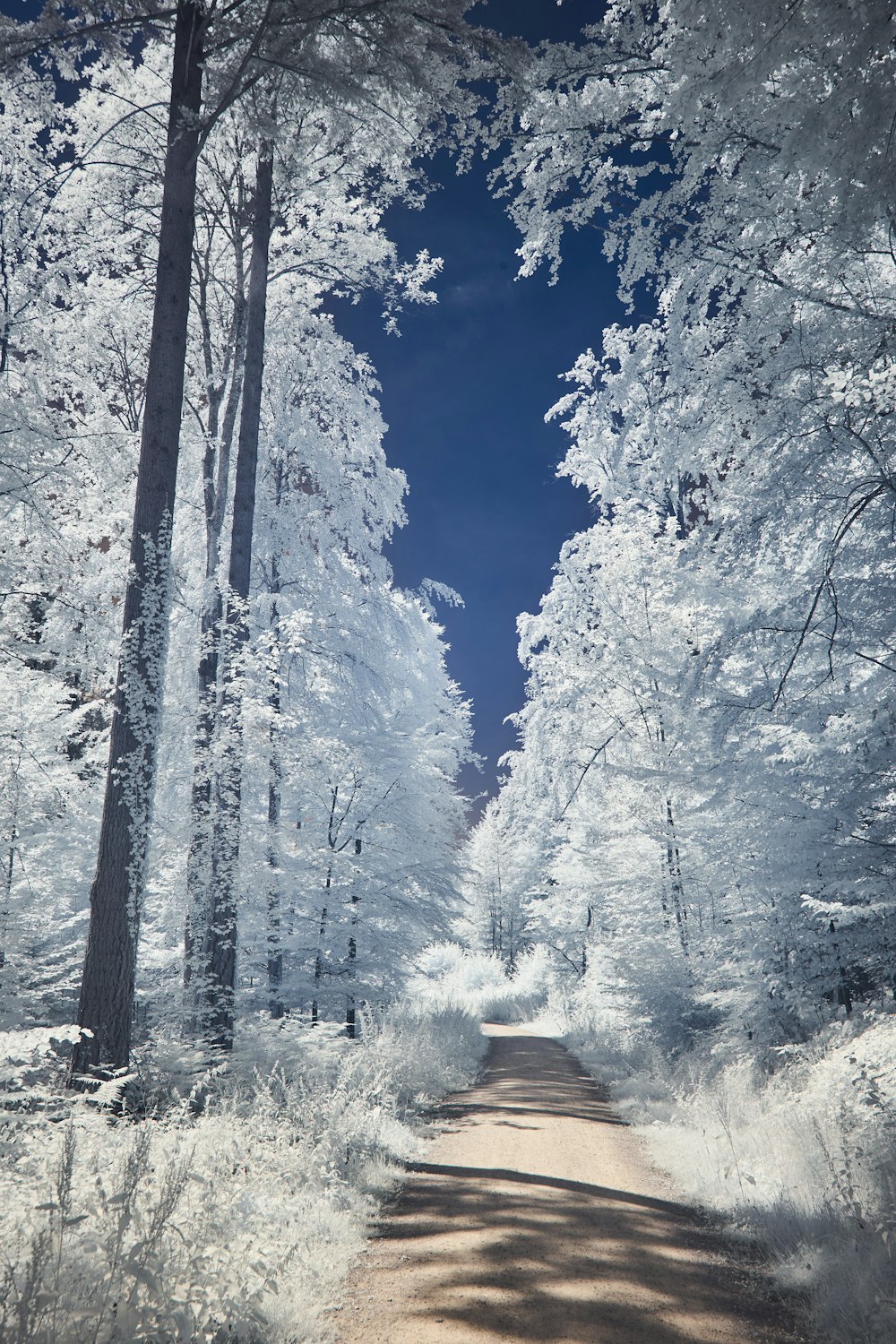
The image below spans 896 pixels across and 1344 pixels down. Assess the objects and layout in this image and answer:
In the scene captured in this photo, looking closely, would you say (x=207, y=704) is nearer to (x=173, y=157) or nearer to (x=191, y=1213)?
(x=191, y=1213)

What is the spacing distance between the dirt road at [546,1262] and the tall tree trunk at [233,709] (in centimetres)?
351

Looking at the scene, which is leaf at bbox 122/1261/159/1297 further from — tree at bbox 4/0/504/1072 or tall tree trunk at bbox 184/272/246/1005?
tall tree trunk at bbox 184/272/246/1005

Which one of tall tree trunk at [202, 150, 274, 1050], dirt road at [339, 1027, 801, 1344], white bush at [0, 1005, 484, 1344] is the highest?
tall tree trunk at [202, 150, 274, 1050]

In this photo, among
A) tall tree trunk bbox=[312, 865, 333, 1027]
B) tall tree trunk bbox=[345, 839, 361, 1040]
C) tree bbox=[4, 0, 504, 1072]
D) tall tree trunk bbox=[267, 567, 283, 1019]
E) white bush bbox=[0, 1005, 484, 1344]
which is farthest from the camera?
tall tree trunk bbox=[345, 839, 361, 1040]

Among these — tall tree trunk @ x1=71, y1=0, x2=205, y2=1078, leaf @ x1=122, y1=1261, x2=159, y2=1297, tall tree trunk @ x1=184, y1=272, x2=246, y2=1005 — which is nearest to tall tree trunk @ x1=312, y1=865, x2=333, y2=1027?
tall tree trunk @ x1=184, y1=272, x2=246, y2=1005

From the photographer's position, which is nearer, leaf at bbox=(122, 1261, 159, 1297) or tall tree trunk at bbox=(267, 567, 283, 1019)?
leaf at bbox=(122, 1261, 159, 1297)

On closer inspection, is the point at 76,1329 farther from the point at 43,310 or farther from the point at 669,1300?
the point at 43,310

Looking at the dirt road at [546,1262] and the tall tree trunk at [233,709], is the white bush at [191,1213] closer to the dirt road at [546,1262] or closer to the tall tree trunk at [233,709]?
the dirt road at [546,1262]

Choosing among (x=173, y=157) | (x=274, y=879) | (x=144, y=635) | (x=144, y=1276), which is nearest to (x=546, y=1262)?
(x=144, y=1276)

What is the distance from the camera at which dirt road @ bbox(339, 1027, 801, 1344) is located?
4.16 meters

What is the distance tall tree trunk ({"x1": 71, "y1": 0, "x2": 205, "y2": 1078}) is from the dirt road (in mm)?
3204

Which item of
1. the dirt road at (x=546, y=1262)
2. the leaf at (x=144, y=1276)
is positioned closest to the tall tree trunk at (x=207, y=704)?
the dirt road at (x=546, y=1262)

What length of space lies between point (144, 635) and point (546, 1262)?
6.63 m

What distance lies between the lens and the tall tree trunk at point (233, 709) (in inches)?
378
